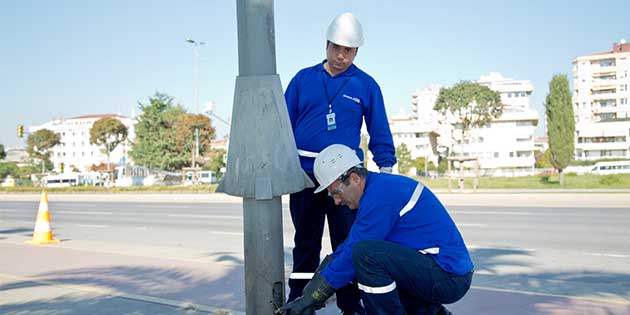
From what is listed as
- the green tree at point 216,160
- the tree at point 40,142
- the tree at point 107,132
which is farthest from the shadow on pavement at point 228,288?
the tree at point 40,142

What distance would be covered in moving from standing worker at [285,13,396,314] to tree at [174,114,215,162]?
5601cm

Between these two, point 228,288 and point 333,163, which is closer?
point 333,163

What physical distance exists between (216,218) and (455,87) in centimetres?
4325

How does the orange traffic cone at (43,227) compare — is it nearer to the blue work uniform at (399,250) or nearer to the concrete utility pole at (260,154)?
the concrete utility pole at (260,154)

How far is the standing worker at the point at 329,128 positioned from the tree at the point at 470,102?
5276 cm

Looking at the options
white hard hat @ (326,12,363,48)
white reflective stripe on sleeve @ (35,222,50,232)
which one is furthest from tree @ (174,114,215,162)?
white hard hat @ (326,12,363,48)

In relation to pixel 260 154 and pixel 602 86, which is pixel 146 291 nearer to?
pixel 260 154

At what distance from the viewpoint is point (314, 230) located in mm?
4672

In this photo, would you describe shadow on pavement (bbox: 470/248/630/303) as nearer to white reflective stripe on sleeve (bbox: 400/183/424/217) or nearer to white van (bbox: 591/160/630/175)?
white reflective stripe on sleeve (bbox: 400/183/424/217)

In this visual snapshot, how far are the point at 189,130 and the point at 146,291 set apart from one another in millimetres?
55230

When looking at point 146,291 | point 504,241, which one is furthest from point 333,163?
point 504,241

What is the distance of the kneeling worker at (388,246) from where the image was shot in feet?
12.0

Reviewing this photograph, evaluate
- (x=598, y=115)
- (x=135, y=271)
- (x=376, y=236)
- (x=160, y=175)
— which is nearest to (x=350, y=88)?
(x=376, y=236)

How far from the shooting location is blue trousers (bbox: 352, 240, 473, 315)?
3.64m
